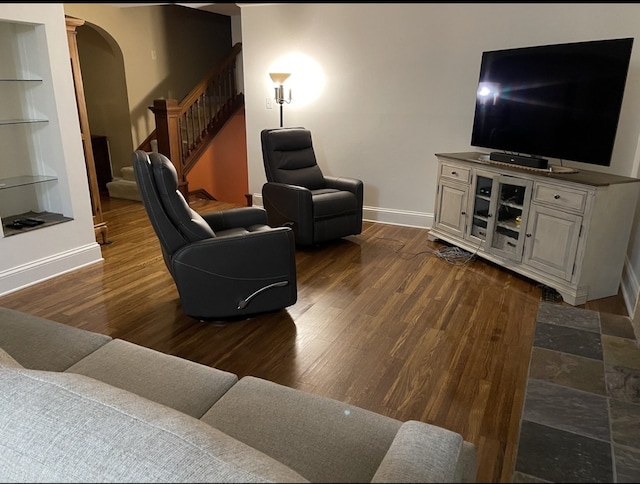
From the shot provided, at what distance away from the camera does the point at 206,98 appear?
6.34 m

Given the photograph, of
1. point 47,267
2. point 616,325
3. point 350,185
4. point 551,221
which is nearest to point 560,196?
point 551,221

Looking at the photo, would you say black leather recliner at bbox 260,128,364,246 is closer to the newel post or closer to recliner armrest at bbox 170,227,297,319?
recliner armrest at bbox 170,227,297,319

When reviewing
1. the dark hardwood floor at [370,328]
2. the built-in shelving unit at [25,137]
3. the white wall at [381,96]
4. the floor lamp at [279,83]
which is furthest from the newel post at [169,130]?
the built-in shelving unit at [25,137]

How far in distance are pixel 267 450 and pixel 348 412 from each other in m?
0.27

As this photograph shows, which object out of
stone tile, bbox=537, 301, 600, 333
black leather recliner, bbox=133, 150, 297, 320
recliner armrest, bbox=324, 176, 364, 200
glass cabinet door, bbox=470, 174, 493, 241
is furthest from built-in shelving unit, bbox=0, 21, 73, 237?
stone tile, bbox=537, 301, 600, 333

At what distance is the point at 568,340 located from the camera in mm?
2658

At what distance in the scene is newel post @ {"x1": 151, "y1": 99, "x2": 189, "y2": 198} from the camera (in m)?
5.64

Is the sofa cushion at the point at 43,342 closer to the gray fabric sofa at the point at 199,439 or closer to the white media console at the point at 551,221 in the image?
the gray fabric sofa at the point at 199,439

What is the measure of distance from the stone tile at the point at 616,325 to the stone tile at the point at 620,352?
0.18ft

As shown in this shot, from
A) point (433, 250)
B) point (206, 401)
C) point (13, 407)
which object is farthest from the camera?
point (433, 250)

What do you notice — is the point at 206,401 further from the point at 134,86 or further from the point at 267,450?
the point at 134,86

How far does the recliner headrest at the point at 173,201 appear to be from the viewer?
2.47 meters

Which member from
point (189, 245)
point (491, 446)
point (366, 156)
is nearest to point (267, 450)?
point (491, 446)

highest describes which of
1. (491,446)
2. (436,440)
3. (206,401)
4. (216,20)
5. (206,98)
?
(216,20)
